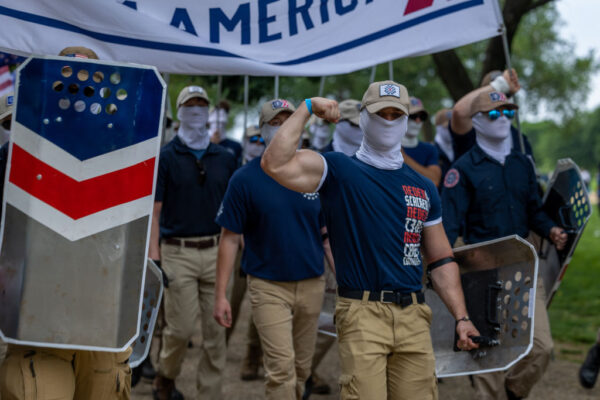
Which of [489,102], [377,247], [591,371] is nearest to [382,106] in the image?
[377,247]

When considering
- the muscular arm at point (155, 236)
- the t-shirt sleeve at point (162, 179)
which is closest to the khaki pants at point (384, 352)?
the muscular arm at point (155, 236)

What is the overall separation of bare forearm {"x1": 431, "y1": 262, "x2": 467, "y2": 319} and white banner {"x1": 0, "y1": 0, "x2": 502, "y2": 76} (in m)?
1.70

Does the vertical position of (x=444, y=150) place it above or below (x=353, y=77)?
below

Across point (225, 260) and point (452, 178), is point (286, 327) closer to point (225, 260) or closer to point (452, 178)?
point (225, 260)

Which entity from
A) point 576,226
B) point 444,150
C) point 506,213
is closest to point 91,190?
point 506,213

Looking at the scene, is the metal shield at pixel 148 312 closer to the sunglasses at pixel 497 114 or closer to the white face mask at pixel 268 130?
the white face mask at pixel 268 130

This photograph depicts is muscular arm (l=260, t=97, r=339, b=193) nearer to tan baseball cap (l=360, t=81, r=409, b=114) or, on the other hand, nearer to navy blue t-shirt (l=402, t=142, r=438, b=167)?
tan baseball cap (l=360, t=81, r=409, b=114)

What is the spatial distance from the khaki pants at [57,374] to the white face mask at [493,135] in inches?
135

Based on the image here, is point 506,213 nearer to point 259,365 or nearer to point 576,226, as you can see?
point 576,226

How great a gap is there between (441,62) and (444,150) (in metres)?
2.29

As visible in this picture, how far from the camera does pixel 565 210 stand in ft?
19.6

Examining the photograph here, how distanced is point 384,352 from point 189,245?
2720 millimetres

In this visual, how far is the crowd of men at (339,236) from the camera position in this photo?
3.86 meters

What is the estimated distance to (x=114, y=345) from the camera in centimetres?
316
